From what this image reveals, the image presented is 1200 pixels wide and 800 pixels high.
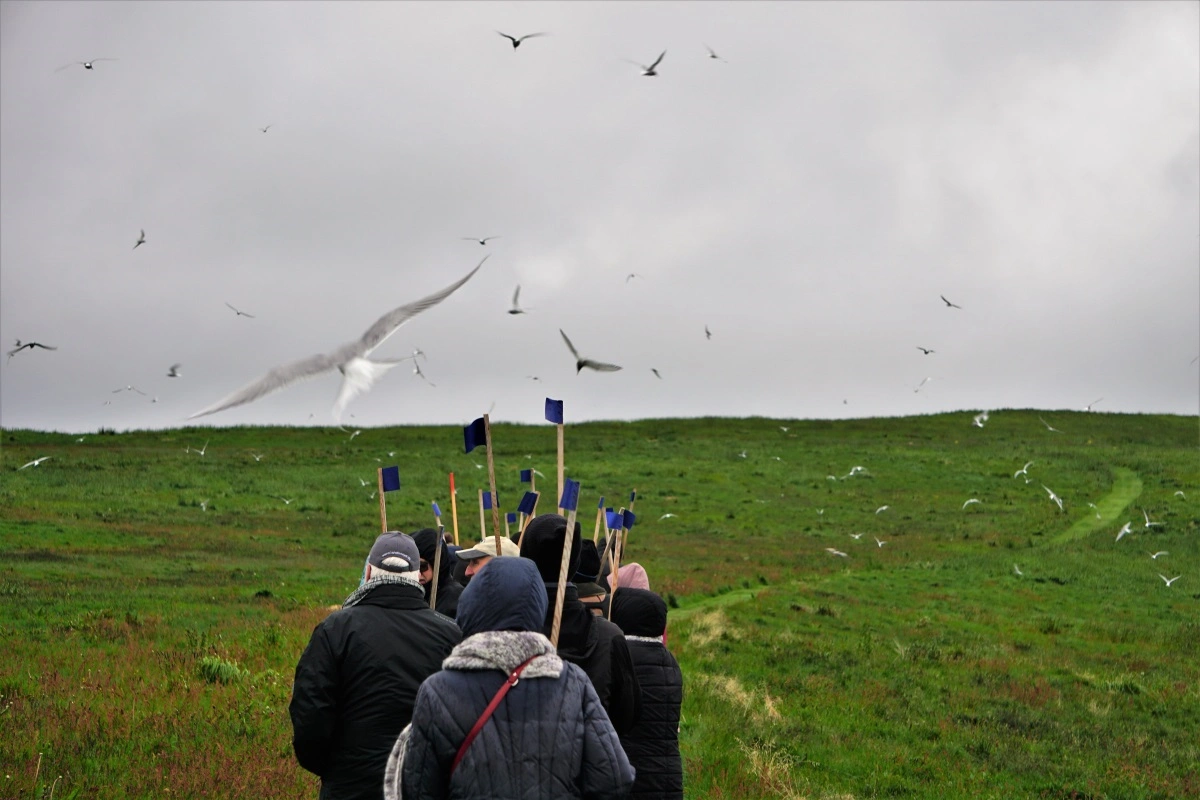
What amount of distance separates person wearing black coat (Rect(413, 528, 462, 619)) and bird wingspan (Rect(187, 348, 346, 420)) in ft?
9.94

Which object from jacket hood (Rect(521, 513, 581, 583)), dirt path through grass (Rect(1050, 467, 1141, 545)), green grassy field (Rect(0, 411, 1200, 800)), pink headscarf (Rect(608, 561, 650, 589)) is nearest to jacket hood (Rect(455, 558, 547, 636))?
jacket hood (Rect(521, 513, 581, 583))

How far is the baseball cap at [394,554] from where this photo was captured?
5578mm

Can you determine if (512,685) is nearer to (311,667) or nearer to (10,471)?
(311,667)

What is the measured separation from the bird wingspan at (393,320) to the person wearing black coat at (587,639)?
1101mm

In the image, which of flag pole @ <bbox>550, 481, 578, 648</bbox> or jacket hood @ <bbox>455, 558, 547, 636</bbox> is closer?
jacket hood @ <bbox>455, 558, 547, 636</bbox>

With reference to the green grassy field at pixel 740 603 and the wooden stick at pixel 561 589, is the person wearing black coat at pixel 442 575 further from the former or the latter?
the wooden stick at pixel 561 589

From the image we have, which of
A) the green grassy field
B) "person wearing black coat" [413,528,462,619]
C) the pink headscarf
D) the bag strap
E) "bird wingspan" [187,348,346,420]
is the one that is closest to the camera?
the bag strap

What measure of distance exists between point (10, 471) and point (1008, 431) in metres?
57.4

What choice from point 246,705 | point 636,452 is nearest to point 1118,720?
point 246,705

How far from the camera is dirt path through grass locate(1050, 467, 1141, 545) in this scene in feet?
135

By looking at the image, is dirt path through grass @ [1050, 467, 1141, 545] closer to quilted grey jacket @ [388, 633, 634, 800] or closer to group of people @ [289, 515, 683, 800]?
group of people @ [289, 515, 683, 800]

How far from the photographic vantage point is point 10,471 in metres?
40.4

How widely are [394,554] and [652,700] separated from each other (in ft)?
6.78

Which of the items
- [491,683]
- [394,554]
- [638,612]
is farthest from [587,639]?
[638,612]
